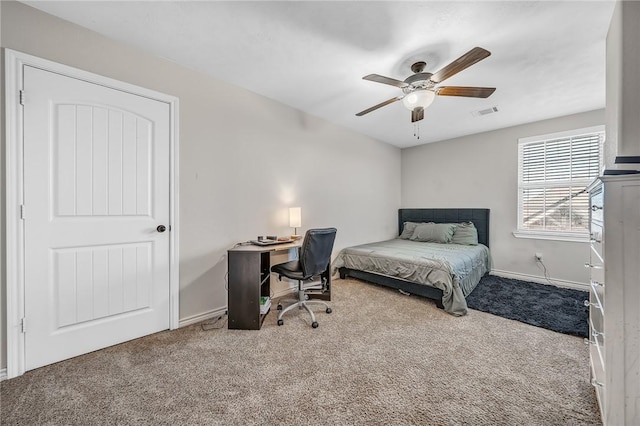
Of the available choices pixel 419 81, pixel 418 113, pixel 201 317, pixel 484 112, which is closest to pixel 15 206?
pixel 201 317

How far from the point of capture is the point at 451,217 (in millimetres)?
4414

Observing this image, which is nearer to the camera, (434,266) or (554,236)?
(434,266)

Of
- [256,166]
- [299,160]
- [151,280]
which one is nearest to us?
[151,280]

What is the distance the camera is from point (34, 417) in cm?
129

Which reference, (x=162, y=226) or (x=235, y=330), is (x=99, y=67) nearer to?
(x=162, y=226)

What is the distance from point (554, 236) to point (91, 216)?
17.5ft

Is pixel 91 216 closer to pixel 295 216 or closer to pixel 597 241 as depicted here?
pixel 295 216

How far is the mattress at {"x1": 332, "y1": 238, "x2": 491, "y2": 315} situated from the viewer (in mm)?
2615

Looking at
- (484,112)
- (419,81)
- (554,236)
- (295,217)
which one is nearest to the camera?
(419,81)

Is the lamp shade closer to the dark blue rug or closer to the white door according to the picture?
the white door

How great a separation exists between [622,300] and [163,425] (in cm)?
222

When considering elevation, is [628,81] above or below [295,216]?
above

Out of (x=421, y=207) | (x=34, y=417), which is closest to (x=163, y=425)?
(x=34, y=417)

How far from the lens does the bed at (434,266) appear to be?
2.64 m
